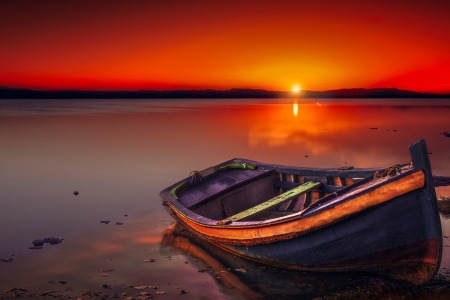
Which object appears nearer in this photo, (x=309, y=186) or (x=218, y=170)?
(x=309, y=186)

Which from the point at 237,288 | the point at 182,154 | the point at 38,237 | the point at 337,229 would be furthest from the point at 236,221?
the point at 182,154

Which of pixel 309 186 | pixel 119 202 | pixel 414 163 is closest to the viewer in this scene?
pixel 414 163

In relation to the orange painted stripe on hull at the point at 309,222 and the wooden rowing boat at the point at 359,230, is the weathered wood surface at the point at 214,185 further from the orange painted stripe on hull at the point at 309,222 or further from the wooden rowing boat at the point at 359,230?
the orange painted stripe on hull at the point at 309,222

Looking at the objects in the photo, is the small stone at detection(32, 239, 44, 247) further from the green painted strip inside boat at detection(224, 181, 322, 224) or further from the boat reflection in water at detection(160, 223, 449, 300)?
the green painted strip inside boat at detection(224, 181, 322, 224)

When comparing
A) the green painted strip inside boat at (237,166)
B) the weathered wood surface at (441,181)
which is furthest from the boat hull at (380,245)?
the weathered wood surface at (441,181)

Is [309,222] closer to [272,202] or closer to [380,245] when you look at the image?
[380,245]

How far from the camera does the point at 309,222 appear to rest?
20.2ft

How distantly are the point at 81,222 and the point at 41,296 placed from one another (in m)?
3.87

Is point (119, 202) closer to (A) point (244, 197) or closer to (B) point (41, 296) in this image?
(A) point (244, 197)

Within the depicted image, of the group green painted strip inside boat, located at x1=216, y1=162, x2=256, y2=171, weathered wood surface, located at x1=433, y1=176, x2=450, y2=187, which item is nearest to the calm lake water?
weathered wood surface, located at x1=433, y1=176, x2=450, y2=187

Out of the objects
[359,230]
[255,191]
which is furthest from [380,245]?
[255,191]

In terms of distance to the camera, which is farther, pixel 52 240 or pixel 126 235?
pixel 126 235

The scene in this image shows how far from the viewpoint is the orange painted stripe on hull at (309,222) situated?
5.46 meters

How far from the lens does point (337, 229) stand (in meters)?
6.04
